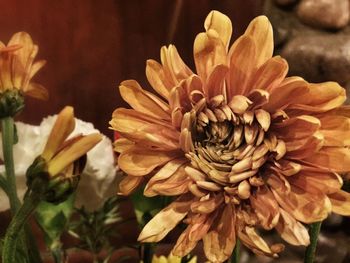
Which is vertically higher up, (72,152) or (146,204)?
(72,152)

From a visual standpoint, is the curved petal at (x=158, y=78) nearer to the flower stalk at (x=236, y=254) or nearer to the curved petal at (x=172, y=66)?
the curved petal at (x=172, y=66)

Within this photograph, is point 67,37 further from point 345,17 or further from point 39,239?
point 345,17

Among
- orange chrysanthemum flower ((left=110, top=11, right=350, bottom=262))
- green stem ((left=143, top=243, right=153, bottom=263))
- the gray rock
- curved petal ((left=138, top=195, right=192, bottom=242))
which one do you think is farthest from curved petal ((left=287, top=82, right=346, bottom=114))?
the gray rock

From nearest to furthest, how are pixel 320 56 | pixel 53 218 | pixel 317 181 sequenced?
pixel 317 181 → pixel 53 218 → pixel 320 56

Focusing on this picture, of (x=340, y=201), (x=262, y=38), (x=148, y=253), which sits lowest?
(x=148, y=253)

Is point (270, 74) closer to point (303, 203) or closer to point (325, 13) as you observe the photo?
point (303, 203)

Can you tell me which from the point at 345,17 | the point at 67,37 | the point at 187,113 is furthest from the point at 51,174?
the point at 345,17

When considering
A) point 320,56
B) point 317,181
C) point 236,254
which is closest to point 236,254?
point 236,254

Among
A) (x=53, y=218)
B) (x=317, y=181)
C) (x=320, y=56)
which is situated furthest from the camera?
(x=320, y=56)
